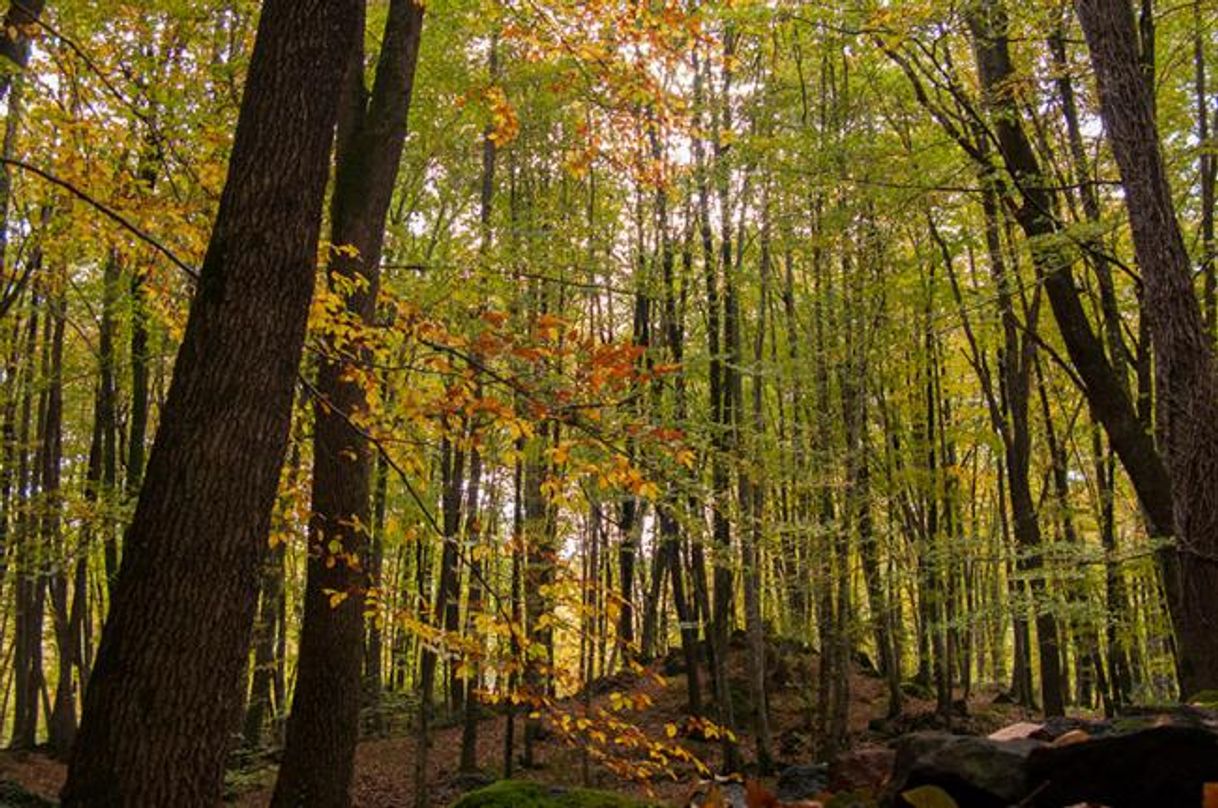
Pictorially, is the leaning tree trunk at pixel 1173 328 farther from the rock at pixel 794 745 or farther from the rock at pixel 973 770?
the rock at pixel 794 745

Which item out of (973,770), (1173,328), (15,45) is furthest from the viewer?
(15,45)

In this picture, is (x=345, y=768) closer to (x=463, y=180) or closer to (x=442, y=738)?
(x=442, y=738)

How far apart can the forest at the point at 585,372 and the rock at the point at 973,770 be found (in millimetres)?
14

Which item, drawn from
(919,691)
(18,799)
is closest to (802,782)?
(18,799)

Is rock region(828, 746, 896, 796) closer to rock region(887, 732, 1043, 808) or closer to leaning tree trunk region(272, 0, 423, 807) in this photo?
rock region(887, 732, 1043, 808)

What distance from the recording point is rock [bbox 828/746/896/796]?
3.76m

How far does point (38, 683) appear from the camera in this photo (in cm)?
1881

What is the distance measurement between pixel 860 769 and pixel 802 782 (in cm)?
91

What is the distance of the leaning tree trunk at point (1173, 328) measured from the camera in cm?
548

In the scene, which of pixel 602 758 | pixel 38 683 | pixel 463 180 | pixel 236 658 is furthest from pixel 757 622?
pixel 38 683

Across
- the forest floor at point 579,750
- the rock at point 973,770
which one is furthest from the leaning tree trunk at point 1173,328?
the forest floor at point 579,750

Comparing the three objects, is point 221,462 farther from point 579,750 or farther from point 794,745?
point 579,750

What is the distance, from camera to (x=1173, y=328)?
5656 millimetres

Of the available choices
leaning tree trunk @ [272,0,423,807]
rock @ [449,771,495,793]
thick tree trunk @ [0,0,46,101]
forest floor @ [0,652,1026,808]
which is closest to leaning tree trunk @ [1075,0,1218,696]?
leaning tree trunk @ [272,0,423,807]
